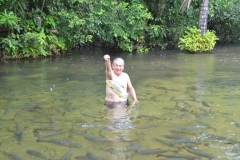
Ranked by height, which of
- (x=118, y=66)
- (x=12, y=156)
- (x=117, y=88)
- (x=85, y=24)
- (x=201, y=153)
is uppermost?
(x=85, y=24)

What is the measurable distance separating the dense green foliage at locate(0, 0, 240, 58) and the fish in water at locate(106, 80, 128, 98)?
879 centimetres

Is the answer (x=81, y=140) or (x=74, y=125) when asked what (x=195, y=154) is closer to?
(x=81, y=140)

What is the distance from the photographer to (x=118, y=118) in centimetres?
657

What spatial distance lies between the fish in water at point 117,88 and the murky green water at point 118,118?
36 cm

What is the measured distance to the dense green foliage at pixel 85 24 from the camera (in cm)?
1562

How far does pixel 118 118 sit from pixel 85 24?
37.0 ft

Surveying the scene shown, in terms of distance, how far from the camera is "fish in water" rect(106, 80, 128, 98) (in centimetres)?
689

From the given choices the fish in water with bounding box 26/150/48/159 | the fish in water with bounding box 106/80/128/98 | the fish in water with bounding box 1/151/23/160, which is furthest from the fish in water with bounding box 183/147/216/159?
the fish in water with bounding box 106/80/128/98

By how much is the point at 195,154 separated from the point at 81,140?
1760mm

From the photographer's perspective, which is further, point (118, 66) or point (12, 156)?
point (118, 66)

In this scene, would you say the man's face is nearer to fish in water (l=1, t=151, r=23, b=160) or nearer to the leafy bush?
fish in water (l=1, t=151, r=23, b=160)

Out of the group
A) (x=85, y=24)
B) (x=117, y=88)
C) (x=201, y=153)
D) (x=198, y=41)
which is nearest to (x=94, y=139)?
(x=201, y=153)

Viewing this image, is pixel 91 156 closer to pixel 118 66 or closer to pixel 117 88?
pixel 117 88

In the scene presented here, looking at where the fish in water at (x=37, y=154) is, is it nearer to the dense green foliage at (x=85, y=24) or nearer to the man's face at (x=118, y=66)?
the man's face at (x=118, y=66)
